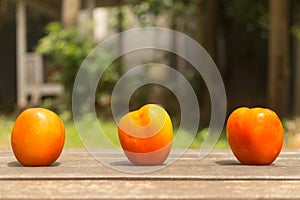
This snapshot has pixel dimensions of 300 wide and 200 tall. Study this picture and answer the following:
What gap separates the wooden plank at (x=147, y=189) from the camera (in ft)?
5.39

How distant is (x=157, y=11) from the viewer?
1004 centimetres

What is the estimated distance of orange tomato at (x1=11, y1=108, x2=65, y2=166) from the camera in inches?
88.6

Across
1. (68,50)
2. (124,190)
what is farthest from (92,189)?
(68,50)

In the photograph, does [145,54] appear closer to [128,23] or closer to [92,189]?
[128,23]

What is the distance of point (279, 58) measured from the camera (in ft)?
31.2

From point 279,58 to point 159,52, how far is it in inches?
189

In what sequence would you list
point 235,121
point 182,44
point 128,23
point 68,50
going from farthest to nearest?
point 128,23 < point 182,44 < point 68,50 < point 235,121

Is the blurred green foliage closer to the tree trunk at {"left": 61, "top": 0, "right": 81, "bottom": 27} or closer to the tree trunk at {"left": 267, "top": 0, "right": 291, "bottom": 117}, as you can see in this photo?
the tree trunk at {"left": 61, "top": 0, "right": 81, "bottom": 27}

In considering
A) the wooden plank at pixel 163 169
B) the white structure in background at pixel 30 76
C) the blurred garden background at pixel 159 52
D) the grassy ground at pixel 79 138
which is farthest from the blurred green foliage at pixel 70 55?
the wooden plank at pixel 163 169

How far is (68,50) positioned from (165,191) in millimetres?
9183

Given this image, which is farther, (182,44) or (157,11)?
(182,44)

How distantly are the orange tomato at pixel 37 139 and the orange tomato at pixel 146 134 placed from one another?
9.6 inches

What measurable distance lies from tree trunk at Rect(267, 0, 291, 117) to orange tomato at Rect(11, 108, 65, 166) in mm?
7472

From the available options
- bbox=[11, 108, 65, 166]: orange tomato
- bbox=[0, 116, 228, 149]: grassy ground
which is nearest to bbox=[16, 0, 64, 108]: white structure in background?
bbox=[0, 116, 228, 149]: grassy ground
